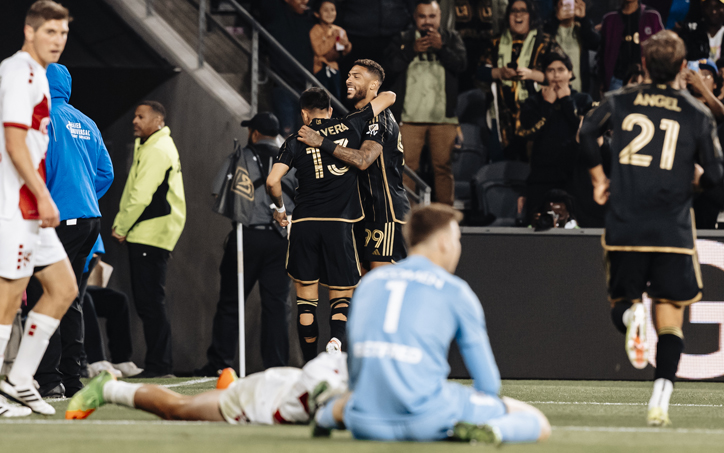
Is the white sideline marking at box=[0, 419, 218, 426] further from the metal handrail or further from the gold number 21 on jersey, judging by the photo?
the metal handrail

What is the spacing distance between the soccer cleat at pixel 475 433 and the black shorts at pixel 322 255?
405 centimetres

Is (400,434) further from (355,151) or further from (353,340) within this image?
(355,151)

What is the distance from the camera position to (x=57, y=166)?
670 centimetres

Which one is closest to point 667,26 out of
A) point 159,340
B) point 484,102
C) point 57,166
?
point 484,102

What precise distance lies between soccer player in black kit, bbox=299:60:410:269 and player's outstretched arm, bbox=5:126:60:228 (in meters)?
2.94

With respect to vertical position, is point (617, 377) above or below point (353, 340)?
below

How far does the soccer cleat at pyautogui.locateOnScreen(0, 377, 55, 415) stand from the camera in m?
5.25

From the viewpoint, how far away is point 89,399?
4801mm

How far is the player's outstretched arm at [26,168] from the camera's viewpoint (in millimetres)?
5023

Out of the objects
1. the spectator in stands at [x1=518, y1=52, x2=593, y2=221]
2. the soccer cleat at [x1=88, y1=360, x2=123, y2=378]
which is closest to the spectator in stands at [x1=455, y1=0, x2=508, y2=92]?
the spectator in stands at [x1=518, y1=52, x2=593, y2=221]

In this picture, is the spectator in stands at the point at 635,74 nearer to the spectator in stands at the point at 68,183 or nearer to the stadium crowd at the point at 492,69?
the stadium crowd at the point at 492,69

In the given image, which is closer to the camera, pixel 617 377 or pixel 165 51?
pixel 617 377

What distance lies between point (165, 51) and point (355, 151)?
12.9 feet

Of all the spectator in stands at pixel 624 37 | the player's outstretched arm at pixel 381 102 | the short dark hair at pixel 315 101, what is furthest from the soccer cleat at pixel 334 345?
the spectator in stands at pixel 624 37
